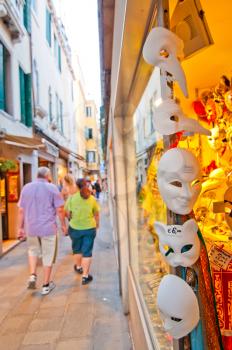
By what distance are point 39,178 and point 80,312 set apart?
6.27ft

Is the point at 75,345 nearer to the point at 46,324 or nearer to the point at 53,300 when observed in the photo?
the point at 46,324

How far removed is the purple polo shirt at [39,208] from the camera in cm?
486

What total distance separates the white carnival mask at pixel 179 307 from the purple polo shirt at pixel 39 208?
3.89 metres

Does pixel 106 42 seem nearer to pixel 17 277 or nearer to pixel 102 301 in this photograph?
pixel 102 301

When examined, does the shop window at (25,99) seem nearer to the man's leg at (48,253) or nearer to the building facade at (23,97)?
the building facade at (23,97)

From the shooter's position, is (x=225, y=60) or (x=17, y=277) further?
(x=17, y=277)

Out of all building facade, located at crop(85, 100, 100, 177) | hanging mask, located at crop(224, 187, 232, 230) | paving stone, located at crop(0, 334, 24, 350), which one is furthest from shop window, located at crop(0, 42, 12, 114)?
building facade, located at crop(85, 100, 100, 177)

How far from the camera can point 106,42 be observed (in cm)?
364

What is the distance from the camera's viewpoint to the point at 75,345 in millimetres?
3275

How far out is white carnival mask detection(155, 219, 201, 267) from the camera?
109 cm

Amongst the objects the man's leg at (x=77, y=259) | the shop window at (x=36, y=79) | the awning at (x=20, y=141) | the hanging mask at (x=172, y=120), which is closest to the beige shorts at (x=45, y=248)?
the man's leg at (x=77, y=259)

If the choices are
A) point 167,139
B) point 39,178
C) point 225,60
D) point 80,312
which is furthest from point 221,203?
point 39,178

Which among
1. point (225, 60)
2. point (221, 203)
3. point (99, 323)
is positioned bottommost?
point (99, 323)

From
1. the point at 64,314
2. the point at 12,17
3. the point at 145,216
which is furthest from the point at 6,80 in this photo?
the point at 145,216
